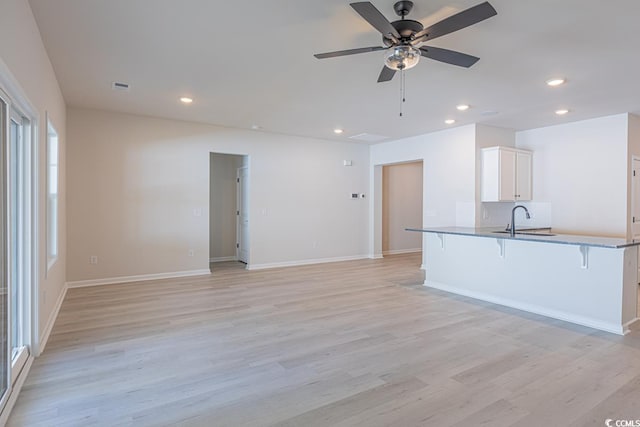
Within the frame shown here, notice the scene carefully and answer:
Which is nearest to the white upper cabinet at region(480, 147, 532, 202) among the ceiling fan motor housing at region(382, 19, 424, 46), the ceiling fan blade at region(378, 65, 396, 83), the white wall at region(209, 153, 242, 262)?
the ceiling fan blade at region(378, 65, 396, 83)

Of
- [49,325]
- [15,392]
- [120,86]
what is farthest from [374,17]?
[49,325]

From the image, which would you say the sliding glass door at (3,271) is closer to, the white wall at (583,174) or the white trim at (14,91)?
the white trim at (14,91)

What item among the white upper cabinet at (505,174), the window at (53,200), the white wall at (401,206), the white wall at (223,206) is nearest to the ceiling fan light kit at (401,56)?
the window at (53,200)

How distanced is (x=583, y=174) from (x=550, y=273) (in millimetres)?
2667

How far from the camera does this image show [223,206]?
7.89m

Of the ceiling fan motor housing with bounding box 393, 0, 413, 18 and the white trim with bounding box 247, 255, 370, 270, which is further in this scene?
the white trim with bounding box 247, 255, 370, 270

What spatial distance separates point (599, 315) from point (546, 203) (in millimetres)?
3057

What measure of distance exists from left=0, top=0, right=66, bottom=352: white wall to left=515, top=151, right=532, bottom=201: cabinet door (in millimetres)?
6483

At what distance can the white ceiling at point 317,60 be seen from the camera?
2584 millimetres

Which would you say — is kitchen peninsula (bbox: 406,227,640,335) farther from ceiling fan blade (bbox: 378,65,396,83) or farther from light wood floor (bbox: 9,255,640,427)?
ceiling fan blade (bbox: 378,65,396,83)

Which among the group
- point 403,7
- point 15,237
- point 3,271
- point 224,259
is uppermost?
point 403,7

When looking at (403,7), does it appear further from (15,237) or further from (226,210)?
(226,210)

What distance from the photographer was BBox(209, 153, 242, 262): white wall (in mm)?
7750

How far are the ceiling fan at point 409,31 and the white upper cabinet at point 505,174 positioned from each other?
367 centimetres
